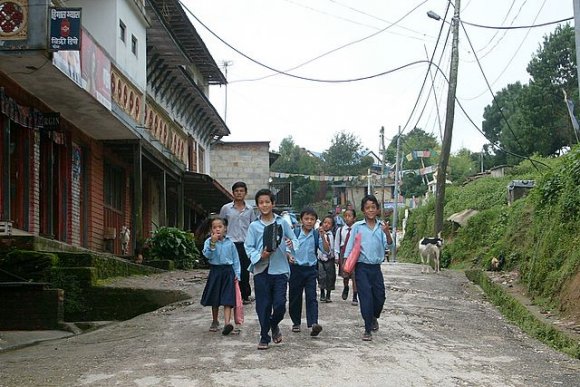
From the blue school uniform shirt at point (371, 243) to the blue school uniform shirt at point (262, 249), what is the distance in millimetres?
1015

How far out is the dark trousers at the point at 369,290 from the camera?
10.4 metres

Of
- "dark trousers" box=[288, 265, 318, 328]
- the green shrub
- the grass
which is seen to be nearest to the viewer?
"dark trousers" box=[288, 265, 318, 328]

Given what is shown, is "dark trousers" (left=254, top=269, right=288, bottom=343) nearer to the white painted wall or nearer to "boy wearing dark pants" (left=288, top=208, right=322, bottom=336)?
"boy wearing dark pants" (left=288, top=208, right=322, bottom=336)

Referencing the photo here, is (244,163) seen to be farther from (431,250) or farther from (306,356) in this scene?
(306,356)

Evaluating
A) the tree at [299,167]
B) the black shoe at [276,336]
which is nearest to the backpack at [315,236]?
the black shoe at [276,336]

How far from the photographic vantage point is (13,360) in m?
9.76

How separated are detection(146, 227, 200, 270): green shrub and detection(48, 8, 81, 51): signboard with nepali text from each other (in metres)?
8.33

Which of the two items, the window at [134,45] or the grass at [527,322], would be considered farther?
the window at [134,45]

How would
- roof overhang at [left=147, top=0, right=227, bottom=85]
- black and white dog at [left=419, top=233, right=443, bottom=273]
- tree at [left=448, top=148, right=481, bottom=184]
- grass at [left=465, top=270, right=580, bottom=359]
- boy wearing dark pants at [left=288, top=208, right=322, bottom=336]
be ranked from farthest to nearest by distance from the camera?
tree at [left=448, top=148, right=481, bottom=184] < roof overhang at [left=147, top=0, right=227, bottom=85] < black and white dog at [left=419, top=233, right=443, bottom=273] < grass at [left=465, top=270, right=580, bottom=359] < boy wearing dark pants at [left=288, top=208, right=322, bottom=336]

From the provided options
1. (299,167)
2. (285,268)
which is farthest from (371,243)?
(299,167)

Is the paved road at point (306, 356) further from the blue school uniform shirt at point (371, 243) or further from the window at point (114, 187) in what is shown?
the window at point (114, 187)

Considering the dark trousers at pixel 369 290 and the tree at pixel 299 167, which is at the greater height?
the tree at pixel 299 167

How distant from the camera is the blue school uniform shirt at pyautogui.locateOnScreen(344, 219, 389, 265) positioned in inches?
416

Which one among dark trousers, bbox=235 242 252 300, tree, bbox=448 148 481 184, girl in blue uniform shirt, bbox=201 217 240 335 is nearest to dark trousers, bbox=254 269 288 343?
girl in blue uniform shirt, bbox=201 217 240 335
